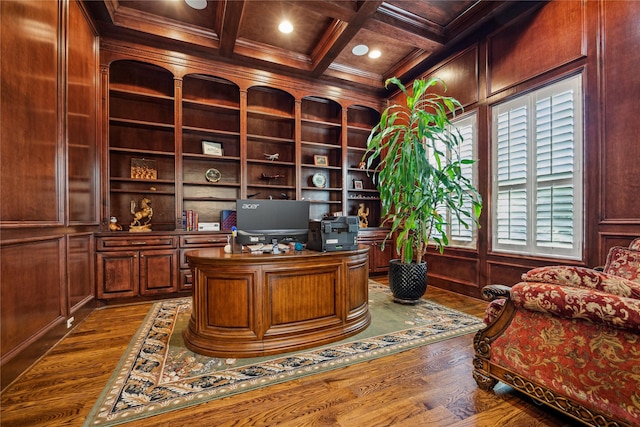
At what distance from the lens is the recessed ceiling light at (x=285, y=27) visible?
337 cm

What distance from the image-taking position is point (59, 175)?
88.9 inches

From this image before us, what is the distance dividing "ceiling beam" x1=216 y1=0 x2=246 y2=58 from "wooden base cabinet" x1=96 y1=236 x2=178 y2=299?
250cm

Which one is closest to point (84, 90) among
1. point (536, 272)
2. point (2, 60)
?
point (2, 60)

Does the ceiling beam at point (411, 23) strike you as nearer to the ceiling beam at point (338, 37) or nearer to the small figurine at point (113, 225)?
the ceiling beam at point (338, 37)

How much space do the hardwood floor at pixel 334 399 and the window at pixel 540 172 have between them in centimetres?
165

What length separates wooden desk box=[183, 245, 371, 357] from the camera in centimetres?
198

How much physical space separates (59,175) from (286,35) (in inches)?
117

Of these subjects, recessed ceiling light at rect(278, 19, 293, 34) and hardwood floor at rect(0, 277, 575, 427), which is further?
recessed ceiling light at rect(278, 19, 293, 34)

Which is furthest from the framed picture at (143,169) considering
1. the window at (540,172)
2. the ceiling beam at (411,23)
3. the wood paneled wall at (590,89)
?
the window at (540,172)

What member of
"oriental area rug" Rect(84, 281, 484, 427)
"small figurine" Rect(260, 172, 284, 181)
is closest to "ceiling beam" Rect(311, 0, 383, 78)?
"small figurine" Rect(260, 172, 284, 181)

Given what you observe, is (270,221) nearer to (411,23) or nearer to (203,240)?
(203,240)

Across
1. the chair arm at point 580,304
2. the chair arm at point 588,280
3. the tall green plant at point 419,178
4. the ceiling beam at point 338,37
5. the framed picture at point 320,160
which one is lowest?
the chair arm at point 580,304

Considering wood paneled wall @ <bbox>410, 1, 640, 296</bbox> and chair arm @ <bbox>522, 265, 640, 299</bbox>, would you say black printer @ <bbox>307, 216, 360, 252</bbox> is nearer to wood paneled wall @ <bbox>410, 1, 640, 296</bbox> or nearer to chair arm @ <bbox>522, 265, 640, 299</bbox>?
chair arm @ <bbox>522, 265, 640, 299</bbox>

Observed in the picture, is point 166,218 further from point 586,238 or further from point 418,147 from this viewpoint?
point 586,238
